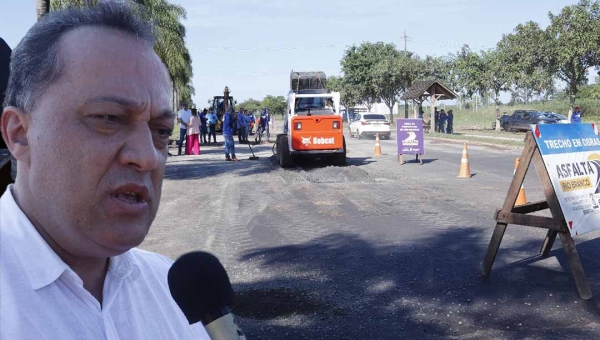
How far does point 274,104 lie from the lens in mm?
102438

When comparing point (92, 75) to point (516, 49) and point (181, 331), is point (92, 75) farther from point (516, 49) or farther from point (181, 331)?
point (516, 49)

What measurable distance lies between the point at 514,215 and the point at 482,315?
4.57ft

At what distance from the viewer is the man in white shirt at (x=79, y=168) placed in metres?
1.13

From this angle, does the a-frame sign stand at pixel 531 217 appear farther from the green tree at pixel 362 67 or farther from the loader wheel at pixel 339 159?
the green tree at pixel 362 67

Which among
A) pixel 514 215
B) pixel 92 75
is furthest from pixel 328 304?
pixel 92 75

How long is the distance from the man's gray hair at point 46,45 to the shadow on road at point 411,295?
364 cm

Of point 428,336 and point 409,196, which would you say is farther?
point 409,196

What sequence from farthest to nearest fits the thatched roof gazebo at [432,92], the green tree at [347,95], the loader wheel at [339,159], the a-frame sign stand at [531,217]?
1. the green tree at [347,95]
2. the thatched roof gazebo at [432,92]
3. the loader wheel at [339,159]
4. the a-frame sign stand at [531,217]

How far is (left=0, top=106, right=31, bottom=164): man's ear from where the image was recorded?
1.21 metres

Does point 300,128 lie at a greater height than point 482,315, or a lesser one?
greater

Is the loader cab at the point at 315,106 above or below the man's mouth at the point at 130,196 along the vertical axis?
above

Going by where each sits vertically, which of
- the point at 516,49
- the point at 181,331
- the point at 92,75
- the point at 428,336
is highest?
the point at 516,49

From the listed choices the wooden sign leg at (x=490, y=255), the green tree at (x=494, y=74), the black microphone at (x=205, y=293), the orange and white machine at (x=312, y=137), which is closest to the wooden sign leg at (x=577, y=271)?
the wooden sign leg at (x=490, y=255)

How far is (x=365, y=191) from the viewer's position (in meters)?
11.9
